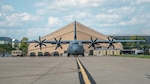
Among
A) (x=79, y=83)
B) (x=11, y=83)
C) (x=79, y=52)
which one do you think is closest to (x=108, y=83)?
(x=79, y=83)

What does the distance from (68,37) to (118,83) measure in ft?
551

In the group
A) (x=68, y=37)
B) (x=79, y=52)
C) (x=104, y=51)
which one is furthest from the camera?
(x=68, y=37)

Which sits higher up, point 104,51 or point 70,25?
point 70,25

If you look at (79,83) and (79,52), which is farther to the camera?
(79,52)

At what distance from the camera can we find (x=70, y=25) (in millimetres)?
181750

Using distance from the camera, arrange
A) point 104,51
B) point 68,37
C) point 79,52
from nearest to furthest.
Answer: point 79,52 < point 104,51 < point 68,37

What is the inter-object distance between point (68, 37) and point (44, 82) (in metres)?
167

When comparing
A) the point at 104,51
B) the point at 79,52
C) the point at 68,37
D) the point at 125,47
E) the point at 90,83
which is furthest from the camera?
the point at 125,47

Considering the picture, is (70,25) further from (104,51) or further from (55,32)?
(104,51)

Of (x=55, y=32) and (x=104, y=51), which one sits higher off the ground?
(x=55, y=32)

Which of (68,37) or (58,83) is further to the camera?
(68,37)

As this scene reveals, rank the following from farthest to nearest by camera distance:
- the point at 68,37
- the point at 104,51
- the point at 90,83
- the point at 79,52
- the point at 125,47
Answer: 1. the point at 125,47
2. the point at 68,37
3. the point at 104,51
4. the point at 79,52
5. the point at 90,83

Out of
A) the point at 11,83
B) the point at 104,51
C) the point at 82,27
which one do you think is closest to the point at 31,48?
the point at 82,27

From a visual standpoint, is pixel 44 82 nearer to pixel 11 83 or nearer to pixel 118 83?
pixel 11 83
